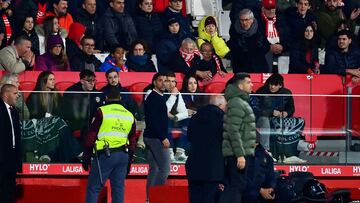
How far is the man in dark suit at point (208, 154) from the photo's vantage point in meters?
19.7

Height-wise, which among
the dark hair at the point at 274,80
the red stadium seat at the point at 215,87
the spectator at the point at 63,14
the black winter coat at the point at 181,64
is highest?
the spectator at the point at 63,14

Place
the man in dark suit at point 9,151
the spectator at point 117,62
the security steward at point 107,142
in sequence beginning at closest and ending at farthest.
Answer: the security steward at point 107,142 → the man in dark suit at point 9,151 → the spectator at point 117,62

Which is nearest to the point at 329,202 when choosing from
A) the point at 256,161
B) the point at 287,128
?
the point at 256,161

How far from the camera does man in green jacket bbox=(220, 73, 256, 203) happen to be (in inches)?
768

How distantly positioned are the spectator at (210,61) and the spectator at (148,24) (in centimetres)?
136

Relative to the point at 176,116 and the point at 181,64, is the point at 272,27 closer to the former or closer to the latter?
the point at 181,64

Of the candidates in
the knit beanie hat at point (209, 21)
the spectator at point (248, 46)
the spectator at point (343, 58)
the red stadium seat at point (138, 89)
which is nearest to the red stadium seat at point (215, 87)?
the red stadium seat at point (138, 89)

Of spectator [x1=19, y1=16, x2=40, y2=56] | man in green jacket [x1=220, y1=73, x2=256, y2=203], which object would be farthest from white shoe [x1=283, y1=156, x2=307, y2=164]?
spectator [x1=19, y1=16, x2=40, y2=56]

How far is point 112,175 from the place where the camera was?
824 inches

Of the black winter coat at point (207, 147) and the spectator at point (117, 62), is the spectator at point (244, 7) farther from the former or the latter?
the black winter coat at point (207, 147)

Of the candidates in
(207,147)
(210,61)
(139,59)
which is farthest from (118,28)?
(207,147)

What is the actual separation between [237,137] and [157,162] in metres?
3.10

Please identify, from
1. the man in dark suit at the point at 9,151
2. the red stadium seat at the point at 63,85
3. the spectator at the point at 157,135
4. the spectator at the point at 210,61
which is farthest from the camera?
the spectator at the point at 210,61

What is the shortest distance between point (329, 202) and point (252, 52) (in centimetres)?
630
